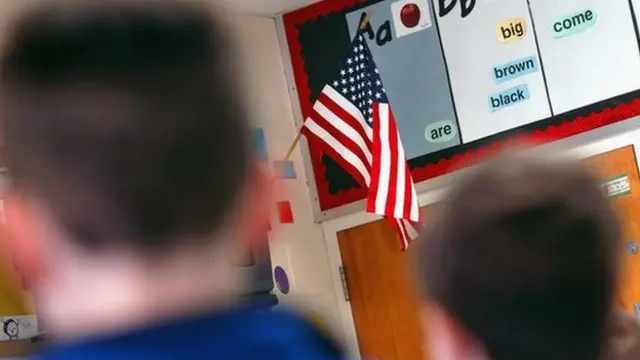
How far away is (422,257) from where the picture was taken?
960 mm

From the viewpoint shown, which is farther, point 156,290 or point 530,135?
point 530,135

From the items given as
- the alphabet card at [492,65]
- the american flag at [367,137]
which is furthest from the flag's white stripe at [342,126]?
the alphabet card at [492,65]

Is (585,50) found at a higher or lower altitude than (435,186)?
higher

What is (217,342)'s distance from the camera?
546 mm

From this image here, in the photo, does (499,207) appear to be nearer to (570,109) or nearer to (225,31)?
(225,31)

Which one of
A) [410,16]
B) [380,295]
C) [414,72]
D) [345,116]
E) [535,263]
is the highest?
[410,16]

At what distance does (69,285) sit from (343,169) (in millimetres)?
2877

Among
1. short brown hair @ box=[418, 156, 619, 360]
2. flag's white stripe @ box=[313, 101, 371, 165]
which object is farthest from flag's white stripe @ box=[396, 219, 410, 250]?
short brown hair @ box=[418, 156, 619, 360]

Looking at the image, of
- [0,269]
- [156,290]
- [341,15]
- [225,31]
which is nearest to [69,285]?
[156,290]

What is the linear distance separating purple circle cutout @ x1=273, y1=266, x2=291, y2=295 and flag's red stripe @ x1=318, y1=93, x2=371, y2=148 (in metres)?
0.51

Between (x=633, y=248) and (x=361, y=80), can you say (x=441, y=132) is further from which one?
(x=633, y=248)

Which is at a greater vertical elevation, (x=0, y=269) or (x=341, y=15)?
(x=341, y=15)

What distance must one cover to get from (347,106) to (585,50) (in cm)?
76

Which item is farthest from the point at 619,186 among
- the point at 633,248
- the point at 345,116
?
the point at 345,116
